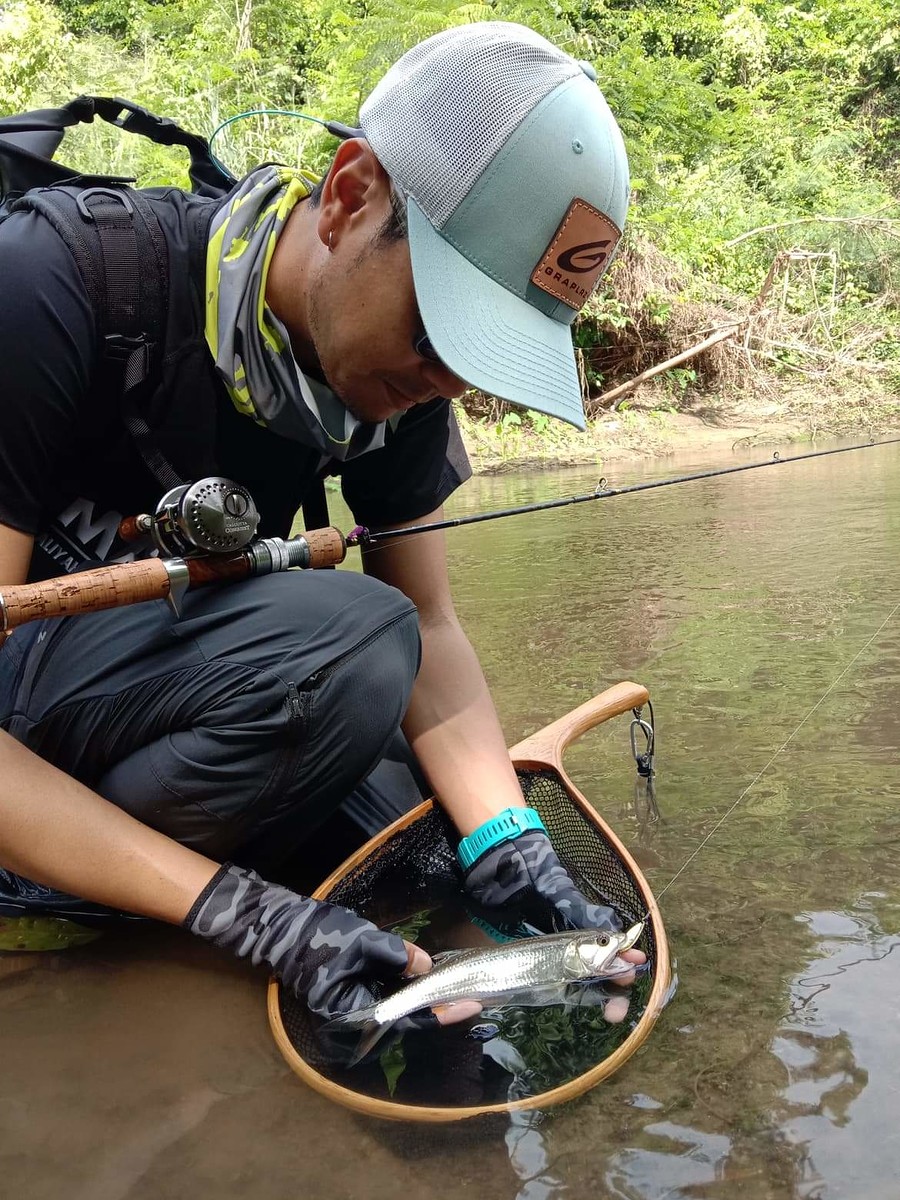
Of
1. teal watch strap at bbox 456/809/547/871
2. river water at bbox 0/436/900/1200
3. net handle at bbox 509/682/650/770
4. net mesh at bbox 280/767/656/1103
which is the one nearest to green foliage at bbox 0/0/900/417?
river water at bbox 0/436/900/1200

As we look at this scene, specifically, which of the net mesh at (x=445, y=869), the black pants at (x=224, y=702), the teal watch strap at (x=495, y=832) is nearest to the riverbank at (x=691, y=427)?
the net mesh at (x=445, y=869)

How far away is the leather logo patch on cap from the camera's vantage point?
1.36m

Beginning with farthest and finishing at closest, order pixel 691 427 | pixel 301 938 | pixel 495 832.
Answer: pixel 691 427 → pixel 495 832 → pixel 301 938

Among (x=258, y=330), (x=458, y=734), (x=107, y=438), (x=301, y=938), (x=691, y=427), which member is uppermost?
(x=258, y=330)

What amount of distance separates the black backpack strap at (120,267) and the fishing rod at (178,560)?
0.55 ft

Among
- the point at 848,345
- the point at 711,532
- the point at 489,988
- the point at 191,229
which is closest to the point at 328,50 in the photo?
the point at 848,345

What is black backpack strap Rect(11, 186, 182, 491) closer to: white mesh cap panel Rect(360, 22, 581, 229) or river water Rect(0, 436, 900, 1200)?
white mesh cap panel Rect(360, 22, 581, 229)

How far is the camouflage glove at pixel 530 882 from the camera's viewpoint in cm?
157

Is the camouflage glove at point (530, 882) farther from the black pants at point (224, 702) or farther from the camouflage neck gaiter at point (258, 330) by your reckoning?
the camouflage neck gaiter at point (258, 330)

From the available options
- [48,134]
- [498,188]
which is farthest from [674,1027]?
[48,134]

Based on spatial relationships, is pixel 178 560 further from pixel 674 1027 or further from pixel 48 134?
pixel 674 1027

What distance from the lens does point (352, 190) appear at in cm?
139

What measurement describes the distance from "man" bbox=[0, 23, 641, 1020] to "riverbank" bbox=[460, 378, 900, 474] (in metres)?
6.72

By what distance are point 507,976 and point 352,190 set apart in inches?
41.1
